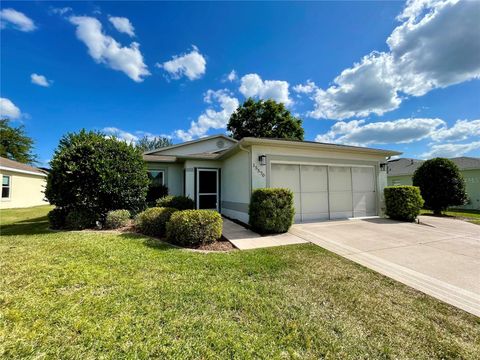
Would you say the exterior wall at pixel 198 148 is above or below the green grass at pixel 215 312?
above

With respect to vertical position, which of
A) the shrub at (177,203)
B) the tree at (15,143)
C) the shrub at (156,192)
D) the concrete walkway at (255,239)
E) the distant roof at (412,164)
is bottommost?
the concrete walkway at (255,239)

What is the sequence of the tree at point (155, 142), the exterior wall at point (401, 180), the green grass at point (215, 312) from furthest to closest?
the tree at point (155, 142) < the exterior wall at point (401, 180) < the green grass at point (215, 312)

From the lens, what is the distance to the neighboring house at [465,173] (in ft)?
60.2

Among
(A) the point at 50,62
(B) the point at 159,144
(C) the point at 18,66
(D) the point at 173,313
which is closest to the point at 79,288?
(D) the point at 173,313

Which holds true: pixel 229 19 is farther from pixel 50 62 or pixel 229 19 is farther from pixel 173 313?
pixel 173 313

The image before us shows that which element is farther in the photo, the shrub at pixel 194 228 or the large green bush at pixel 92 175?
the large green bush at pixel 92 175

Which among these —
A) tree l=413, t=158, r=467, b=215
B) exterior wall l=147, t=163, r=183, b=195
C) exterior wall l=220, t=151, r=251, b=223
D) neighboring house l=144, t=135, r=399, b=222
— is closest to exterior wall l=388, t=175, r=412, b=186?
tree l=413, t=158, r=467, b=215

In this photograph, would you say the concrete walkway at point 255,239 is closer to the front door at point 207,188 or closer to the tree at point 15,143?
the front door at point 207,188

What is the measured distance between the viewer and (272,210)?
6.78 m

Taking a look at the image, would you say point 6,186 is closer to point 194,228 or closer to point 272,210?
point 194,228

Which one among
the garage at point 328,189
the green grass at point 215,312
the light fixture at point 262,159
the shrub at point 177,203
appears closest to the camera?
the green grass at point 215,312

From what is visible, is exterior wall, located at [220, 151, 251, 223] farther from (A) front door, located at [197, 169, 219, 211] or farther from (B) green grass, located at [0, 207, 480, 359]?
(B) green grass, located at [0, 207, 480, 359]

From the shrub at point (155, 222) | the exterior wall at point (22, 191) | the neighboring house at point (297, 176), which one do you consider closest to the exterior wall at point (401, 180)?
the neighboring house at point (297, 176)

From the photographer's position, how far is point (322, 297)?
305 cm
